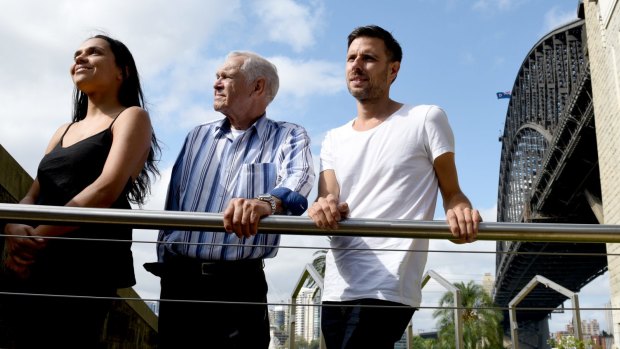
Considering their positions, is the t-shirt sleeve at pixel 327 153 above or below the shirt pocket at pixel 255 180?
above

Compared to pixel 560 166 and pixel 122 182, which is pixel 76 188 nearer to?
pixel 122 182

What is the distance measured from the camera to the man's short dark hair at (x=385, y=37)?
225 cm

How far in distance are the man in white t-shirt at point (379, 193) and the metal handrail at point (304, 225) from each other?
0.14 feet

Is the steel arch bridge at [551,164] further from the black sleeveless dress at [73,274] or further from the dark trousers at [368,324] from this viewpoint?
the black sleeveless dress at [73,274]

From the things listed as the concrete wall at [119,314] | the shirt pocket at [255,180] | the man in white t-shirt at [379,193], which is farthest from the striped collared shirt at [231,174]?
the concrete wall at [119,314]

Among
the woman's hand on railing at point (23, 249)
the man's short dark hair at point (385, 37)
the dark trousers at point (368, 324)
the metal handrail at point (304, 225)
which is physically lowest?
the dark trousers at point (368, 324)

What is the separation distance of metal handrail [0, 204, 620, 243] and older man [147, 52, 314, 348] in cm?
6

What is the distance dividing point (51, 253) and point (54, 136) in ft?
1.79

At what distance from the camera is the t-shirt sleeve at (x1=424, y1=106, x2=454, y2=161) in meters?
2.04

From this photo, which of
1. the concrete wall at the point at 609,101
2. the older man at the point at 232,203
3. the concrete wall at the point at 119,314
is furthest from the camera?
the concrete wall at the point at 609,101

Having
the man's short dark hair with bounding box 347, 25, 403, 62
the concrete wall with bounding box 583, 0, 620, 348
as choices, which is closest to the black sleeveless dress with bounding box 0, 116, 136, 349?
the man's short dark hair with bounding box 347, 25, 403, 62

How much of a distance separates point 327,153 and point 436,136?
1.24 feet

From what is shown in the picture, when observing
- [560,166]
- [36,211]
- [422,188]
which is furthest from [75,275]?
[560,166]

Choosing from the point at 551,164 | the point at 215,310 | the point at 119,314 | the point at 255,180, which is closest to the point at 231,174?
the point at 255,180
